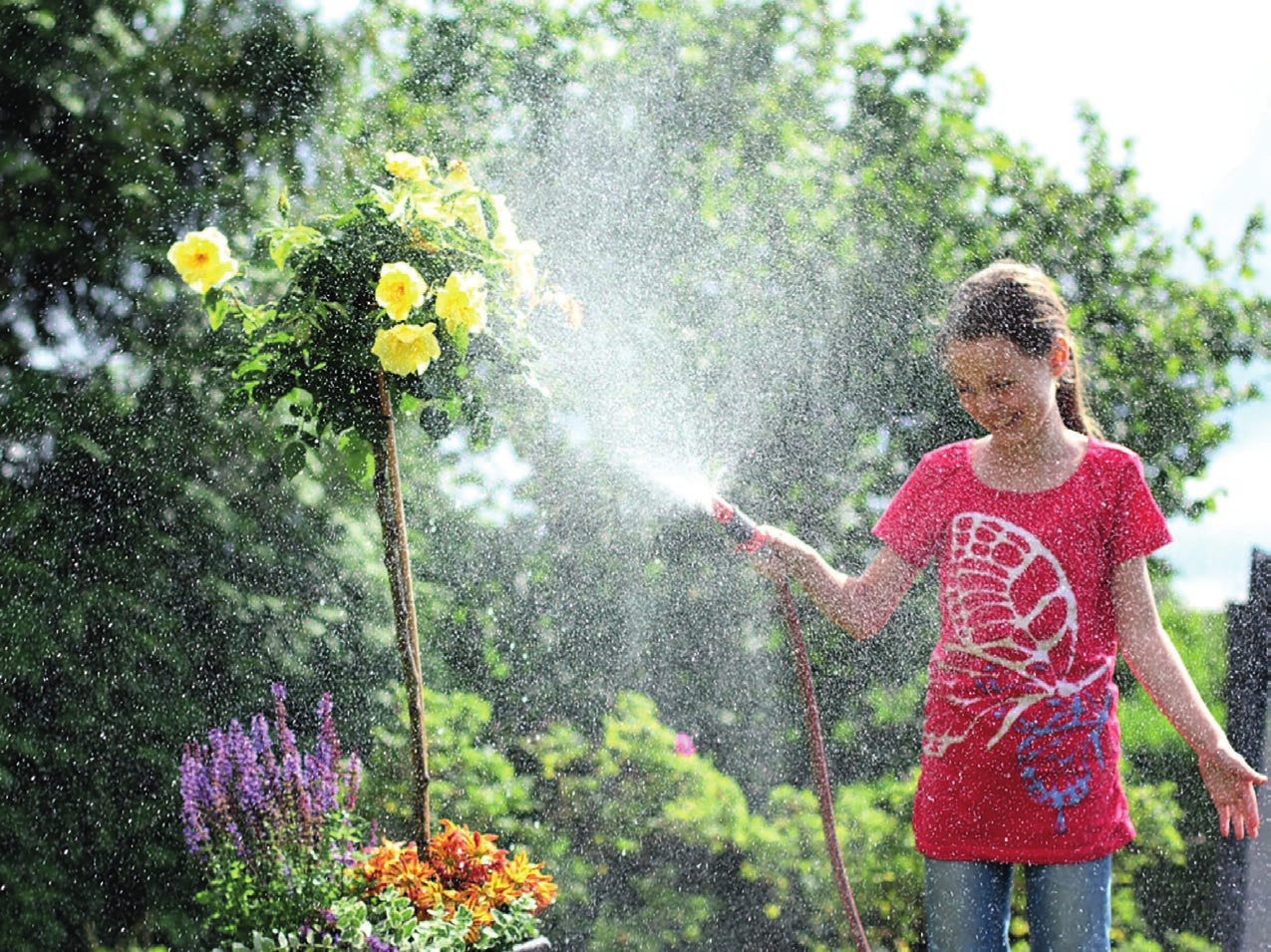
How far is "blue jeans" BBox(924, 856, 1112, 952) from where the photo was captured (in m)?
1.52

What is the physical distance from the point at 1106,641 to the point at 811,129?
2.24 meters

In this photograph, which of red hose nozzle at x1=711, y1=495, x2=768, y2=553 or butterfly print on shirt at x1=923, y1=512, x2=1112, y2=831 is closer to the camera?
butterfly print on shirt at x1=923, y1=512, x2=1112, y2=831

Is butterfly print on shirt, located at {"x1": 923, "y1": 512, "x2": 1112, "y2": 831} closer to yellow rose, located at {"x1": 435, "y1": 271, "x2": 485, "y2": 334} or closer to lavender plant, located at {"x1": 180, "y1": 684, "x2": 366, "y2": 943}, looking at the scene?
yellow rose, located at {"x1": 435, "y1": 271, "x2": 485, "y2": 334}

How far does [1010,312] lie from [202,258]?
119cm

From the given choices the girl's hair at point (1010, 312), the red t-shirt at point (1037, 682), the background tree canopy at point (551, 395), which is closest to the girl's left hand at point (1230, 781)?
the red t-shirt at point (1037, 682)

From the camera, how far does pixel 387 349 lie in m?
1.92

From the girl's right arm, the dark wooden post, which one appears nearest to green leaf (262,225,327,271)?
the girl's right arm

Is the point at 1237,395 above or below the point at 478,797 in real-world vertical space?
above

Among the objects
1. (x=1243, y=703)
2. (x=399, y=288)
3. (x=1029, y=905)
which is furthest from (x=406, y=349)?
(x=1243, y=703)

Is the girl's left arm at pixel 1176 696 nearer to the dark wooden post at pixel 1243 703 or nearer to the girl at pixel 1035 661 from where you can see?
the girl at pixel 1035 661

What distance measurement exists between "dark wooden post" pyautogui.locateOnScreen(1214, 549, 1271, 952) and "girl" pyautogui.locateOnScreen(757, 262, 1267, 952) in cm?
142

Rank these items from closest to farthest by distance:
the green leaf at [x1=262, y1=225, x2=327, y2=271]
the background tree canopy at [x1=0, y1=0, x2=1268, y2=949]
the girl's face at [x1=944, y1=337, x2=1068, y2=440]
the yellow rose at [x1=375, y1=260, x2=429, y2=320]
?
1. the girl's face at [x1=944, y1=337, x2=1068, y2=440]
2. the yellow rose at [x1=375, y1=260, x2=429, y2=320]
3. the green leaf at [x1=262, y1=225, x2=327, y2=271]
4. the background tree canopy at [x1=0, y1=0, x2=1268, y2=949]

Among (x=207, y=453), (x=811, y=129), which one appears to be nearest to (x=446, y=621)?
(x=207, y=453)

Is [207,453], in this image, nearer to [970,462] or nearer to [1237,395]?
[970,462]
